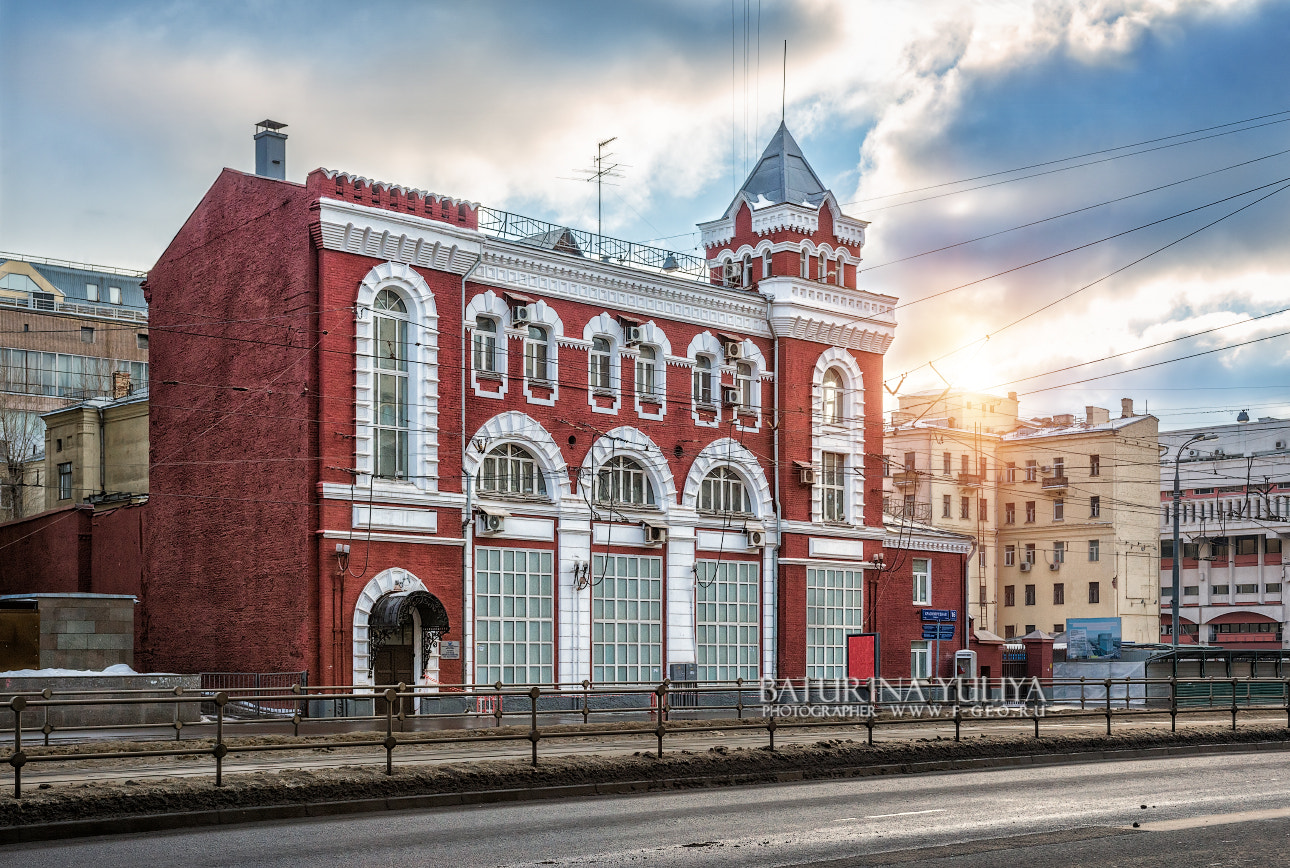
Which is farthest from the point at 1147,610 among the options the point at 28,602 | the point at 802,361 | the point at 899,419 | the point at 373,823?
the point at 373,823

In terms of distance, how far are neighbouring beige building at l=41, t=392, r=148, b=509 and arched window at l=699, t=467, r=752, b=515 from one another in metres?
17.2

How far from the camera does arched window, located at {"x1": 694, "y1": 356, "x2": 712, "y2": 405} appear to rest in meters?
42.7

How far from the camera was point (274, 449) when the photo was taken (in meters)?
34.6

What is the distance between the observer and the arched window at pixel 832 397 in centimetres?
4578

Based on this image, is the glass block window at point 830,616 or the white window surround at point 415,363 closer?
the white window surround at point 415,363

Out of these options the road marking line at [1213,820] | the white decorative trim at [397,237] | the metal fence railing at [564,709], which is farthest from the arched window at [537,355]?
the road marking line at [1213,820]

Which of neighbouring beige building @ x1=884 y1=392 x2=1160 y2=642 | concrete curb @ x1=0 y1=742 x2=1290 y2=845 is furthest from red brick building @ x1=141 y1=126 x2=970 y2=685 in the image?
neighbouring beige building @ x1=884 y1=392 x2=1160 y2=642

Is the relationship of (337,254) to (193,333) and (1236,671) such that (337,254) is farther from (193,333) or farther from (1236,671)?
(1236,671)

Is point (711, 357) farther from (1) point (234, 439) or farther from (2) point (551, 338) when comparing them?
(1) point (234, 439)

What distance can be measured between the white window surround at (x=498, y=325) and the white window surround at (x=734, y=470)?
725 cm

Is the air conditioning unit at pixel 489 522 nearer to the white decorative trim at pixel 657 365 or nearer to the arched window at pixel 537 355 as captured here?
the arched window at pixel 537 355

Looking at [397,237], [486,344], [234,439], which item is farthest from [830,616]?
[234,439]

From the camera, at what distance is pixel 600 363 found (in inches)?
1581

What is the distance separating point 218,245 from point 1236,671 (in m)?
35.0
